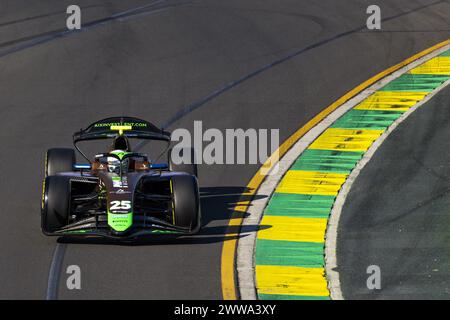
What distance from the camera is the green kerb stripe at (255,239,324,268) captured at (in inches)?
671

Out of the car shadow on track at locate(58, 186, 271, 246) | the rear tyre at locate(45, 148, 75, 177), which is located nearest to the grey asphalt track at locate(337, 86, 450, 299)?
the car shadow on track at locate(58, 186, 271, 246)

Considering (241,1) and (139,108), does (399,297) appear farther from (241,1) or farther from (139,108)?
(241,1)

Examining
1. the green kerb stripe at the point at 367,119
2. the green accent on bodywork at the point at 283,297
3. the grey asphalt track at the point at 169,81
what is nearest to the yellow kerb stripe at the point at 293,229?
the grey asphalt track at the point at 169,81

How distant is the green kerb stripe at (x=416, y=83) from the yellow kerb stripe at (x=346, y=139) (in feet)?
10.5

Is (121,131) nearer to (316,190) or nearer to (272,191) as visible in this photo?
(272,191)

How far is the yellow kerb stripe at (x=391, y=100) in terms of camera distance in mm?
25297

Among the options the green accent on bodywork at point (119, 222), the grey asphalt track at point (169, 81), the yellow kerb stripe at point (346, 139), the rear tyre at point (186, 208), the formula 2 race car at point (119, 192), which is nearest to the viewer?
the grey asphalt track at point (169, 81)

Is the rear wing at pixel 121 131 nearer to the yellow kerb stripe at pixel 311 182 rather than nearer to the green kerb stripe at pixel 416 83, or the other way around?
the yellow kerb stripe at pixel 311 182

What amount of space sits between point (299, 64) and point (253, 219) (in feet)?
31.9

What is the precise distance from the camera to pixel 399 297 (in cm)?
1559

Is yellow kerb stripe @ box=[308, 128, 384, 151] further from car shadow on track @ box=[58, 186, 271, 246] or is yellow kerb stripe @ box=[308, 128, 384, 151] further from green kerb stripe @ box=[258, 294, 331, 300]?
green kerb stripe @ box=[258, 294, 331, 300]

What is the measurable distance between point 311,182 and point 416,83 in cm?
705
